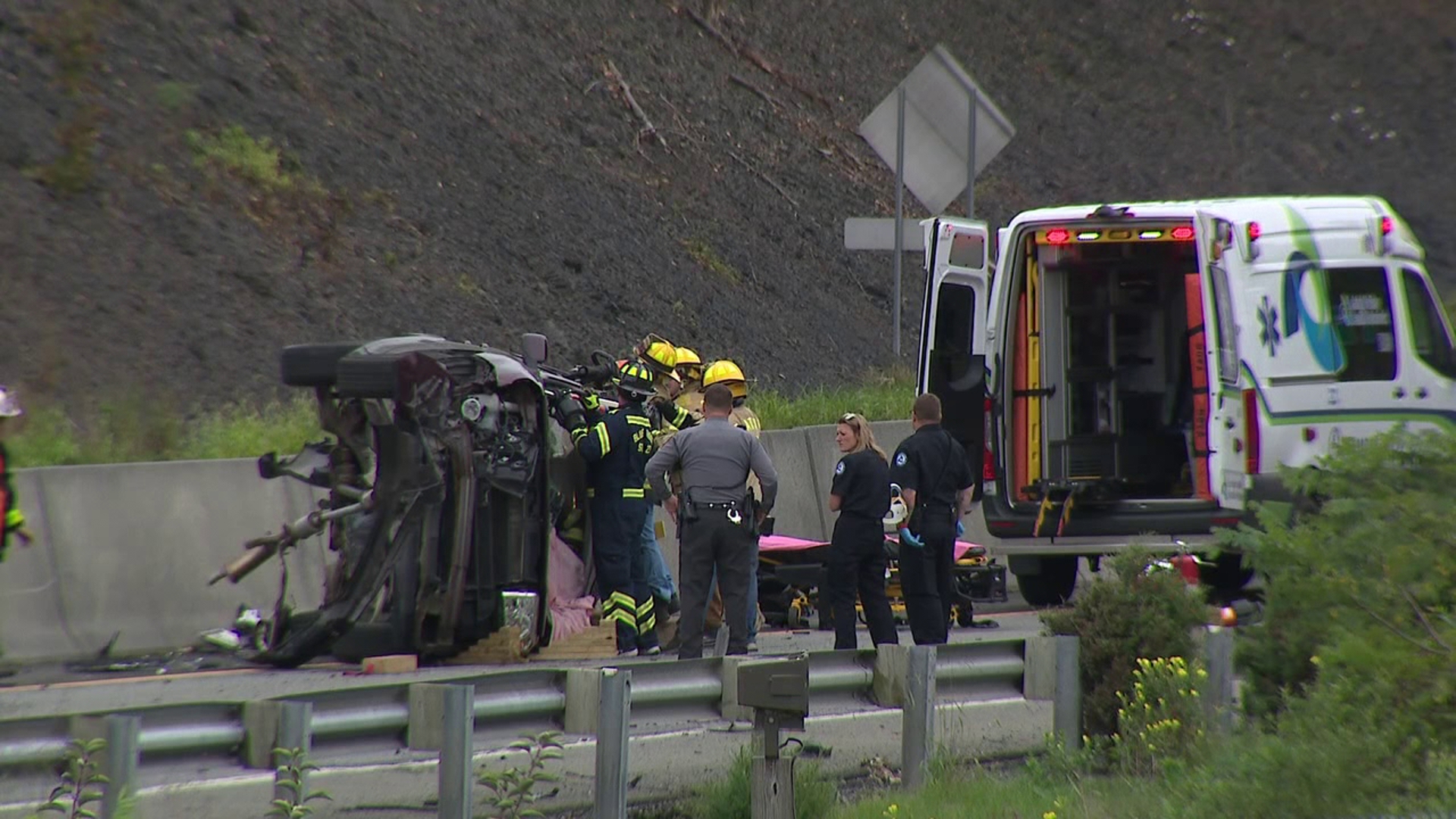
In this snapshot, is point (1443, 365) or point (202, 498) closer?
point (202, 498)

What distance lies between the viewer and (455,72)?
960 inches

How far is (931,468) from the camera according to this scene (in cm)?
1197

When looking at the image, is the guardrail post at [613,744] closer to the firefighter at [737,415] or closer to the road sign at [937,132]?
the firefighter at [737,415]

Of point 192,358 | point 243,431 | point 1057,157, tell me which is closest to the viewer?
point 243,431

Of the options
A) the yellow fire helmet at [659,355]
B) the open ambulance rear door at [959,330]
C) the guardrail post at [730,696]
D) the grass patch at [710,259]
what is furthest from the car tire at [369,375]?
the grass patch at [710,259]

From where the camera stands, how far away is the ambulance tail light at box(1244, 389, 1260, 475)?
41.9ft

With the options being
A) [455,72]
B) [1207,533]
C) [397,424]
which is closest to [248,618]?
[397,424]

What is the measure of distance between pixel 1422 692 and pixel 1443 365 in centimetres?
776

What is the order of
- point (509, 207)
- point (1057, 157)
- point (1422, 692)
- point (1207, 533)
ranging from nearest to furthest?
point (1422, 692) < point (1207, 533) < point (509, 207) < point (1057, 157)

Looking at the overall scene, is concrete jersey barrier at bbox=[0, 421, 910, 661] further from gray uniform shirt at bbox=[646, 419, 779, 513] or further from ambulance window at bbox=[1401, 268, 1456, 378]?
ambulance window at bbox=[1401, 268, 1456, 378]

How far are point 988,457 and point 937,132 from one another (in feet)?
9.96

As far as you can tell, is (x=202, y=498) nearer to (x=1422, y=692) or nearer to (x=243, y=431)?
(x=243, y=431)

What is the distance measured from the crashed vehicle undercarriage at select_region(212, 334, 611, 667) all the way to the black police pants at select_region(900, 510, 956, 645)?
209 cm

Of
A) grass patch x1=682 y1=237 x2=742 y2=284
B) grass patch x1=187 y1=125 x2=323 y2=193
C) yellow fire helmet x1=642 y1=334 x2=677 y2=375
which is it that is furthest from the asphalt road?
grass patch x1=682 y1=237 x2=742 y2=284
